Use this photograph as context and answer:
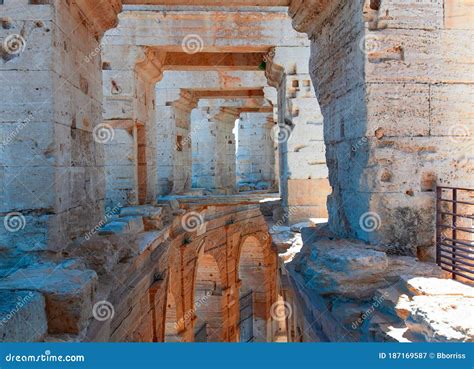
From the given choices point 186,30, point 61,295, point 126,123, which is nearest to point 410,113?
point 61,295

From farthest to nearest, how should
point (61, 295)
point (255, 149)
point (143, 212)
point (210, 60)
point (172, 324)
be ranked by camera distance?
point (255, 149)
point (172, 324)
point (210, 60)
point (143, 212)
point (61, 295)

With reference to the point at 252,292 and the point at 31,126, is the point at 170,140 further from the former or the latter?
the point at 31,126

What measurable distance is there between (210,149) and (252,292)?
5302 millimetres

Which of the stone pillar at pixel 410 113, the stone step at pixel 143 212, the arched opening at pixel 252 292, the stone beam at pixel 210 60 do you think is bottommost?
the arched opening at pixel 252 292

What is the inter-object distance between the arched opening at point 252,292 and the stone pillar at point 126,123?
7.87 metres

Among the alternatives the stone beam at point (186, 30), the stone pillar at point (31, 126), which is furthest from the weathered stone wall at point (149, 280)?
the stone beam at point (186, 30)

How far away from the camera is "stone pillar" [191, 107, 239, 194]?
Answer: 15.4m

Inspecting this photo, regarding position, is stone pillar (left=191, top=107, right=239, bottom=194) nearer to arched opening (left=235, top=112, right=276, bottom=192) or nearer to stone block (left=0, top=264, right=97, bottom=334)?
arched opening (left=235, top=112, right=276, bottom=192)

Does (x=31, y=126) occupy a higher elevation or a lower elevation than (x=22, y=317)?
higher

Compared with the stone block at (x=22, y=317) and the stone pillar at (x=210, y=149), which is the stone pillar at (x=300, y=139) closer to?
the stone block at (x=22, y=317)

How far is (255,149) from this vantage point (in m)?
20.1

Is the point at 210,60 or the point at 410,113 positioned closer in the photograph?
the point at 410,113

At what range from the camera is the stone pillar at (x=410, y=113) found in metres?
3.92

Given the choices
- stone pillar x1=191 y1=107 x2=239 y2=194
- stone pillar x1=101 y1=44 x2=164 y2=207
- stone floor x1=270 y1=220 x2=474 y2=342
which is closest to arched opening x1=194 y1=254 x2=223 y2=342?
stone pillar x1=191 y1=107 x2=239 y2=194
